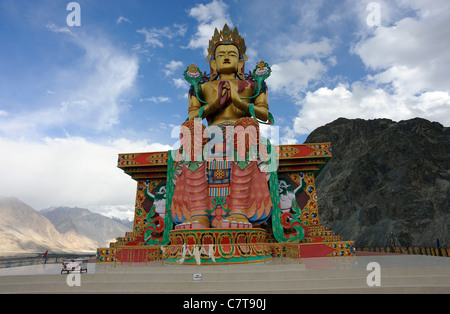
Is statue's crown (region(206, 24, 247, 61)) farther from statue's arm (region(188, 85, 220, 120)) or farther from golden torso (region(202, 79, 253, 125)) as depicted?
statue's arm (region(188, 85, 220, 120))

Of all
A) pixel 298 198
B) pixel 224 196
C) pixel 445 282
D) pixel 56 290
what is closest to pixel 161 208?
pixel 224 196

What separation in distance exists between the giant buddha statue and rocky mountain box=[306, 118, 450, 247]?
22490 mm

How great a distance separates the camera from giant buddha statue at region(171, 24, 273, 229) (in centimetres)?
700

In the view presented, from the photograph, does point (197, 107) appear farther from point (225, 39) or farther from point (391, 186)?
point (391, 186)

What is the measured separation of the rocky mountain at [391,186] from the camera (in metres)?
26.4

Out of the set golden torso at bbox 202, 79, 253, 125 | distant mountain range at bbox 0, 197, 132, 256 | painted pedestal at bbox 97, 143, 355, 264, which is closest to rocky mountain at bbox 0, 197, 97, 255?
distant mountain range at bbox 0, 197, 132, 256

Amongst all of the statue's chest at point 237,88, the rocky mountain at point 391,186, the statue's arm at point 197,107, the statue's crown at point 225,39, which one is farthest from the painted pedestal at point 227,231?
the rocky mountain at point 391,186

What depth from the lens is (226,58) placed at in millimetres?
8922

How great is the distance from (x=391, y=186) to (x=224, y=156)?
100 feet

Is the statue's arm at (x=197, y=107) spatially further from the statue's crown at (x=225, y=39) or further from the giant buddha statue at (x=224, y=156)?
the statue's crown at (x=225, y=39)

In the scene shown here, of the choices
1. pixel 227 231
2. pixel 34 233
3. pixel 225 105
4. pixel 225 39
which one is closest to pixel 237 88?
pixel 225 105

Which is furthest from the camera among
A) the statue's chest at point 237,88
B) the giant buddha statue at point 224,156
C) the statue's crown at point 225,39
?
the statue's crown at point 225,39
